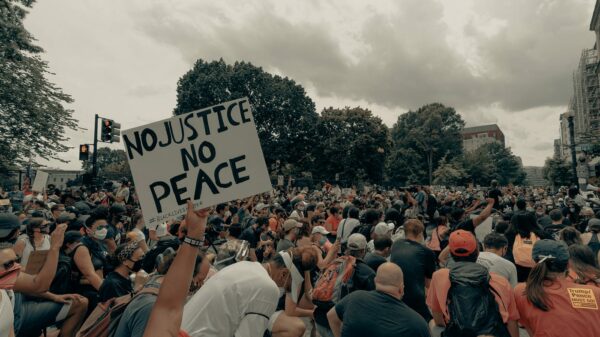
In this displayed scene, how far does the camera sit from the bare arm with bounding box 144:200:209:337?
162 centimetres

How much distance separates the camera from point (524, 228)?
577cm

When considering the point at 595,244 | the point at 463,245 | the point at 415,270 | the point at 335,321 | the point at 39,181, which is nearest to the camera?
the point at 463,245

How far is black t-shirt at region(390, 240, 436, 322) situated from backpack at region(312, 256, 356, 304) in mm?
709

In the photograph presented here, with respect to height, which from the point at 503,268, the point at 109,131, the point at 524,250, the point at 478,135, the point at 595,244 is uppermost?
the point at 478,135

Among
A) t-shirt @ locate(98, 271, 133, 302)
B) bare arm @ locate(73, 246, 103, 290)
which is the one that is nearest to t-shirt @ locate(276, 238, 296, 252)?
t-shirt @ locate(98, 271, 133, 302)

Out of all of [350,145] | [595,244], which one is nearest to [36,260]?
[595,244]

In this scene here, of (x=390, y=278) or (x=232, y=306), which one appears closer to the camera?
(x=232, y=306)

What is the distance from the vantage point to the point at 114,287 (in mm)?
4004

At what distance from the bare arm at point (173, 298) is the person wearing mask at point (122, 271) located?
2772mm

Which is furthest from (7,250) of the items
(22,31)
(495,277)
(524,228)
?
(22,31)

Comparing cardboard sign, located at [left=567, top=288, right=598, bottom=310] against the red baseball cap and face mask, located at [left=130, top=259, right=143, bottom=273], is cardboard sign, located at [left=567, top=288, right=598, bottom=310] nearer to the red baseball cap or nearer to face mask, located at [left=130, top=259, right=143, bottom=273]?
the red baseball cap

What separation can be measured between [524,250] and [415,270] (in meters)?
2.25

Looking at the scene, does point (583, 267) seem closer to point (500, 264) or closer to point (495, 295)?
point (500, 264)

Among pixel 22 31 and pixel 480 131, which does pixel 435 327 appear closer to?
pixel 22 31
